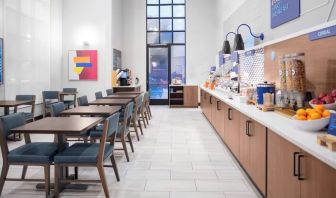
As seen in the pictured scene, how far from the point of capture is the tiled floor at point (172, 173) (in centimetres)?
363

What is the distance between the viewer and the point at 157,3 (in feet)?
43.8

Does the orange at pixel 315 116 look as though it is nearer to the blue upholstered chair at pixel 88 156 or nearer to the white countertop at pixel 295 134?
the white countertop at pixel 295 134

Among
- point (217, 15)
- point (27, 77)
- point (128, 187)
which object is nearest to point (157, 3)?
point (217, 15)

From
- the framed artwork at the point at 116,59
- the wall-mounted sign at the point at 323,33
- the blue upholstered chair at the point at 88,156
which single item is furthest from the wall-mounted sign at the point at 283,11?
the framed artwork at the point at 116,59

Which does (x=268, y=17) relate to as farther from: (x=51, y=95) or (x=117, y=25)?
(x=117, y=25)

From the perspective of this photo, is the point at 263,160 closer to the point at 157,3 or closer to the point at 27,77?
the point at 27,77

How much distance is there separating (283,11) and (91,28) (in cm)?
768

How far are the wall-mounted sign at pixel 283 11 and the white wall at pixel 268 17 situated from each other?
0.07 metres

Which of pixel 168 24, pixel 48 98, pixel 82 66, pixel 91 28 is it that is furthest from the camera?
pixel 168 24

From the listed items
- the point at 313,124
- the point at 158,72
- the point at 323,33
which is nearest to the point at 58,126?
the point at 313,124

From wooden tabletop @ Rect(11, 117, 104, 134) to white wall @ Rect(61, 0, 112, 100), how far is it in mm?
7220

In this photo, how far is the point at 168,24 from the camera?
13.4 metres

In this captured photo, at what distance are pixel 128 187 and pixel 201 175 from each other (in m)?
1.00

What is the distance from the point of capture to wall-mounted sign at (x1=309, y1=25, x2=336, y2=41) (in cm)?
278
